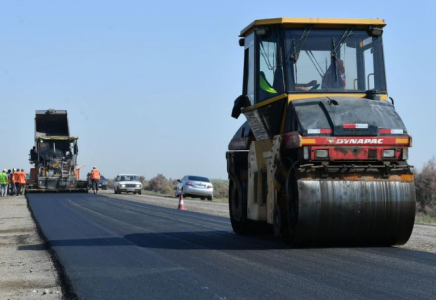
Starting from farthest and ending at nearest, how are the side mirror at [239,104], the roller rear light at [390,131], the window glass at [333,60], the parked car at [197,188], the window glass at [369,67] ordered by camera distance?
the parked car at [197,188] → the side mirror at [239,104] → the window glass at [369,67] → the window glass at [333,60] → the roller rear light at [390,131]

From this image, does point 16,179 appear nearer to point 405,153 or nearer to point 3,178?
point 3,178

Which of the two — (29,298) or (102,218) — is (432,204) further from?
(29,298)

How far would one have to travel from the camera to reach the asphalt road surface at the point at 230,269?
27.4 ft

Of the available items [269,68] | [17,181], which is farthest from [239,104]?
[17,181]

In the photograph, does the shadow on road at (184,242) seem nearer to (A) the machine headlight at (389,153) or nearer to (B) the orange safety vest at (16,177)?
(A) the machine headlight at (389,153)

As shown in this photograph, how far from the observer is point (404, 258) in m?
11.2

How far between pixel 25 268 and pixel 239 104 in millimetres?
5377

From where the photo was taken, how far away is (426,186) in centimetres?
3394

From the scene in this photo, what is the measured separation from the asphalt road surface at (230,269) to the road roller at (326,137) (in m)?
0.50

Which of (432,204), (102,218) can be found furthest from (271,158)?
(432,204)

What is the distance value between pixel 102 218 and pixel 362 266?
13504mm

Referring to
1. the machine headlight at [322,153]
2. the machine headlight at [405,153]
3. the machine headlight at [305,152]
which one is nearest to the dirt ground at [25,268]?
the machine headlight at [305,152]

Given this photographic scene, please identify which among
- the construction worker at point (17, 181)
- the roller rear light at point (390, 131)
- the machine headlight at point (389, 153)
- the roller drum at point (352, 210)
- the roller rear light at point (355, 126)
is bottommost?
the roller drum at point (352, 210)

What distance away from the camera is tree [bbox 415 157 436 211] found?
109 ft
